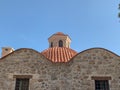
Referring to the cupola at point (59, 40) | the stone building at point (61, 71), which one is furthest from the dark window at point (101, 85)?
the cupola at point (59, 40)

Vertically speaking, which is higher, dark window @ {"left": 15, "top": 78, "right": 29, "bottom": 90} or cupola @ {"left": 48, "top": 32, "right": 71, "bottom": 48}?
cupola @ {"left": 48, "top": 32, "right": 71, "bottom": 48}

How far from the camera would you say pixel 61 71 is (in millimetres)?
15109

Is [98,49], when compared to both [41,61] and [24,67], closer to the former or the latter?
[41,61]

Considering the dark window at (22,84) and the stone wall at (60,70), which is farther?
the dark window at (22,84)

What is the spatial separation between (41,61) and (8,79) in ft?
7.94

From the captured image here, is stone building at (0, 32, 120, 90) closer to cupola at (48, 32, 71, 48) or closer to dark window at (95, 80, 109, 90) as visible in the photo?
dark window at (95, 80, 109, 90)

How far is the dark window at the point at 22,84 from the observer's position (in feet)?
48.7

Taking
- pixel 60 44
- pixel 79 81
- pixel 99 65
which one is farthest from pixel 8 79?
pixel 60 44

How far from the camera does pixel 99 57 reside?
15.5m

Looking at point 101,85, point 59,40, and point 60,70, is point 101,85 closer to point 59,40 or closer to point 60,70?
point 60,70

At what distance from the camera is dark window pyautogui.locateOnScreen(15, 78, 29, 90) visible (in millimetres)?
14844

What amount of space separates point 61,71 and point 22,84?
266 cm

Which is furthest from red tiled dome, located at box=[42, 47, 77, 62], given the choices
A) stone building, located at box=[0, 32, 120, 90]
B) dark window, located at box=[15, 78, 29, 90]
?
dark window, located at box=[15, 78, 29, 90]

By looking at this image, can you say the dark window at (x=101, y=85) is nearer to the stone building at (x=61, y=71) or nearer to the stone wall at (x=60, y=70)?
the stone building at (x=61, y=71)
